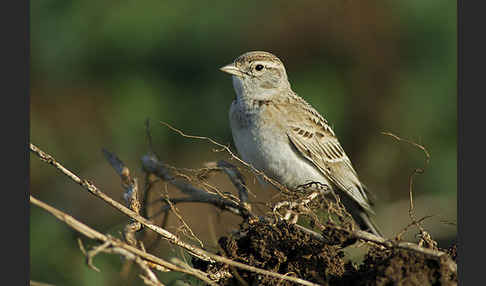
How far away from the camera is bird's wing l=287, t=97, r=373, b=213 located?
14.7ft

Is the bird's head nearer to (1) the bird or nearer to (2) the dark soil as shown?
(1) the bird

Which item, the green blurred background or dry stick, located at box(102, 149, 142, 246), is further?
the green blurred background

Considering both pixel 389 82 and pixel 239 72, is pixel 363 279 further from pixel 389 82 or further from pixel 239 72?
pixel 389 82

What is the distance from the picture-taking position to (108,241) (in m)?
2.44

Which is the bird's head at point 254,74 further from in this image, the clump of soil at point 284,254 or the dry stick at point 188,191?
the clump of soil at point 284,254

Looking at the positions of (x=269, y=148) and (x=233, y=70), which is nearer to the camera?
(x=269, y=148)

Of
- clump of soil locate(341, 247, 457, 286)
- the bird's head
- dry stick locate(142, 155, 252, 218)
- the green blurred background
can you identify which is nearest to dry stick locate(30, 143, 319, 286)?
clump of soil locate(341, 247, 457, 286)

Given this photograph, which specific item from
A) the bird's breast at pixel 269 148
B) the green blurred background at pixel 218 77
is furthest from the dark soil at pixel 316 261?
the green blurred background at pixel 218 77

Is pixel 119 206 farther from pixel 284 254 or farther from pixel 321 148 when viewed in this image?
pixel 321 148

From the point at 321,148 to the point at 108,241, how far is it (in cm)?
253

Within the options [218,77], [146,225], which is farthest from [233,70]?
[146,225]

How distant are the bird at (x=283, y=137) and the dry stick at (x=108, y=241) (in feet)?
5.28

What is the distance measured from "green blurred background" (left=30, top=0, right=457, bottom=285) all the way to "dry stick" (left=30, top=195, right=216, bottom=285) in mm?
3434

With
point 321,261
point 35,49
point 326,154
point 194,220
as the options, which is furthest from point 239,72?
point 35,49
